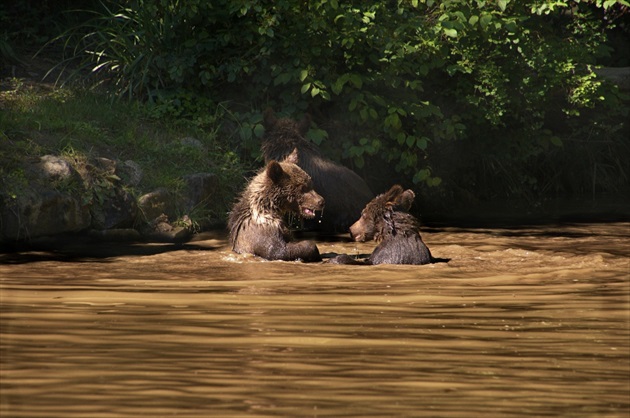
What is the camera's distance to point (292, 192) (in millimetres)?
10867

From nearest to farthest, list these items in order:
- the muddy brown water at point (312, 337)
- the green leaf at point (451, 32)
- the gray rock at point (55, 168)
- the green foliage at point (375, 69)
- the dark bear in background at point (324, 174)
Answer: the muddy brown water at point (312, 337), the gray rock at point (55, 168), the green leaf at point (451, 32), the dark bear in background at point (324, 174), the green foliage at point (375, 69)

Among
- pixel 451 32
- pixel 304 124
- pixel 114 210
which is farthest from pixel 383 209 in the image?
pixel 114 210

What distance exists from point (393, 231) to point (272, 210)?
4.60 ft

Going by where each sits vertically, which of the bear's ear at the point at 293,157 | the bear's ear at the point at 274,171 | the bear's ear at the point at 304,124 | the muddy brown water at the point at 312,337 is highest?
the bear's ear at the point at 304,124

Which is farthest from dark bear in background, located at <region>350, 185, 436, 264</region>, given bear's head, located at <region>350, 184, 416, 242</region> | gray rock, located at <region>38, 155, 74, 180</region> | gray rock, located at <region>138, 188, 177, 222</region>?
gray rock, located at <region>38, 155, 74, 180</region>

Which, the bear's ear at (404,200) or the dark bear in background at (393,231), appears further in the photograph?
the bear's ear at (404,200)

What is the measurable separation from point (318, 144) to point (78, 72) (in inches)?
163

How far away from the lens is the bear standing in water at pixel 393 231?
9.77 meters

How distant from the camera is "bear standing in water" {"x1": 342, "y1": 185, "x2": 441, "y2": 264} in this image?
9766 millimetres

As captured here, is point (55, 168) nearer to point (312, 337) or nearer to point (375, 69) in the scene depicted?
point (375, 69)

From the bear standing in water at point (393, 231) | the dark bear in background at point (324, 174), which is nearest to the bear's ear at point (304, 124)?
the dark bear in background at point (324, 174)

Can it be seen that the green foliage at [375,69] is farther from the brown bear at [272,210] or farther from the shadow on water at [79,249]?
the shadow on water at [79,249]

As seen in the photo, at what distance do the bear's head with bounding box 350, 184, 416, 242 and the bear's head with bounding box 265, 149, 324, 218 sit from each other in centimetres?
65

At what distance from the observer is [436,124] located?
13609mm
